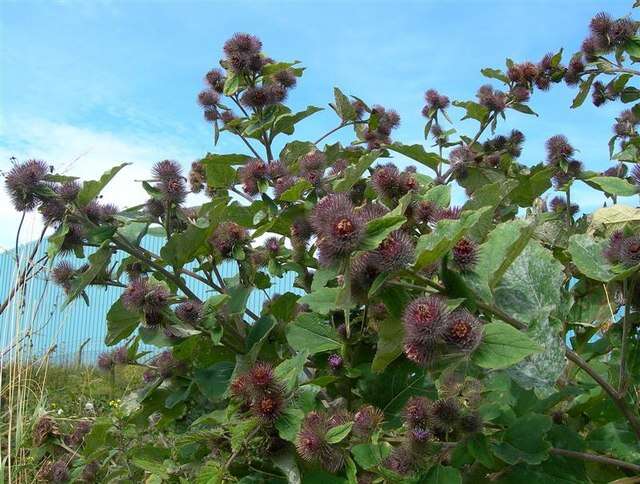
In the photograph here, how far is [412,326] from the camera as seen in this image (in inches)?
47.9

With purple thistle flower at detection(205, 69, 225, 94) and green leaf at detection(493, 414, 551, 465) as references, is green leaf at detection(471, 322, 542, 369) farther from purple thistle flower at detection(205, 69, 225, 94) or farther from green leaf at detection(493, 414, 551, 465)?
purple thistle flower at detection(205, 69, 225, 94)

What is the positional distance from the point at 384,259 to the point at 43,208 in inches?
42.3

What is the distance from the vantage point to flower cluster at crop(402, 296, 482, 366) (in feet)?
3.96

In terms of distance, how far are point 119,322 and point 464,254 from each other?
1129mm

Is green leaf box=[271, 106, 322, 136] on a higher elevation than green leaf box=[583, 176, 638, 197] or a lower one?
higher

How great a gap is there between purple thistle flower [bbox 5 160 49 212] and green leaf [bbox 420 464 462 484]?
1244 millimetres

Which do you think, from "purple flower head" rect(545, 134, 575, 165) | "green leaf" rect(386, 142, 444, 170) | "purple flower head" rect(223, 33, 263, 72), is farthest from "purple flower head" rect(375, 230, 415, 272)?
"purple flower head" rect(545, 134, 575, 165)

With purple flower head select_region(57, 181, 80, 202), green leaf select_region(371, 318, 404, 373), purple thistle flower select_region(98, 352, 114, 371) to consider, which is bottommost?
green leaf select_region(371, 318, 404, 373)

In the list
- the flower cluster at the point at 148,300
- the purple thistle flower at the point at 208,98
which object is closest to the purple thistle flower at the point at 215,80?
the purple thistle flower at the point at 208,98

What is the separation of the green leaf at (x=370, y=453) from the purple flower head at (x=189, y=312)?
609mm

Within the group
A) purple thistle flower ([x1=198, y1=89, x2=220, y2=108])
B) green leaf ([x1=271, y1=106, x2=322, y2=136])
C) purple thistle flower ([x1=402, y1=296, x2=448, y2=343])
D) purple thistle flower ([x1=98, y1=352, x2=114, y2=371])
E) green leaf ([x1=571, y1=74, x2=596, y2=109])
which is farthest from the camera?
green leaf ([x1=571, y1=74, x2=596, y2=109])

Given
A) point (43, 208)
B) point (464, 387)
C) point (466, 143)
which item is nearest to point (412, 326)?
point (464, 387)

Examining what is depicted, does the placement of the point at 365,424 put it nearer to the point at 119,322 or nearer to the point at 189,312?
the point at 189,312

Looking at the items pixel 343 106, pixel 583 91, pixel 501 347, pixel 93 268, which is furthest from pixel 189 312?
pixel 583 91
